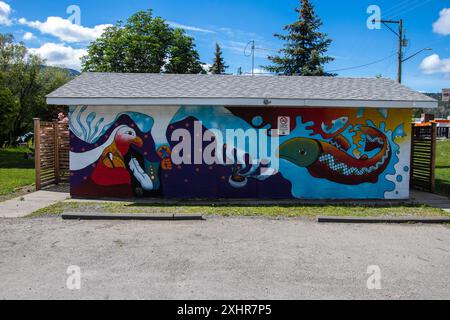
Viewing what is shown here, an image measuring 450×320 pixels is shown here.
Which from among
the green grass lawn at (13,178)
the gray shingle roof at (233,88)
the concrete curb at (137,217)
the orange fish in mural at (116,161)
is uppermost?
the gray shingle roof at (233,88)

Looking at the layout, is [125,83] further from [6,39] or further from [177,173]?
[6,39]

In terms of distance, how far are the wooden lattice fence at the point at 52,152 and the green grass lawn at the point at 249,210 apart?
3299 millimetres

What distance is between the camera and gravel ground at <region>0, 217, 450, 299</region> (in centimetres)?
464

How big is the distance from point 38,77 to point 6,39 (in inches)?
169

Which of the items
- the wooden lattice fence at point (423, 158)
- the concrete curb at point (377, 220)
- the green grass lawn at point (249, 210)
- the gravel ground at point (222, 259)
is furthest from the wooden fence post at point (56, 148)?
the wooden lattice fence at point (423, 158)

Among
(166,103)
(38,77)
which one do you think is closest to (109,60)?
(38,77)

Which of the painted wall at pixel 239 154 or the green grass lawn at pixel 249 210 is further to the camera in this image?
the painted wall at pixel 239 154

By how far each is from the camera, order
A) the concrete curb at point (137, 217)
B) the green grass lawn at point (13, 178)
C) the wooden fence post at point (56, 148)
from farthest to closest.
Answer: the wooden fence post at point (56, 148) < the green grass lawn at point (13, 178) < the concrete curb at point (137, 217)

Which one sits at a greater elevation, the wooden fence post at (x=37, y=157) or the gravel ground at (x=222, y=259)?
the wooden fence post at (x=37, y=157)

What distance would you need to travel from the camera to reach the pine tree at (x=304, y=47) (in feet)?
104

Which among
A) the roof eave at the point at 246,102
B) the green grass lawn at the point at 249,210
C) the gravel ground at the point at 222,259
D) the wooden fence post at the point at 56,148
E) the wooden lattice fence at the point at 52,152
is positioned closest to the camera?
the gravel ground at the point at 222,259

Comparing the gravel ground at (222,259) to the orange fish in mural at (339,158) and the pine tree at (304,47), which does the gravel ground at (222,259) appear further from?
the pine tree at (304,47)

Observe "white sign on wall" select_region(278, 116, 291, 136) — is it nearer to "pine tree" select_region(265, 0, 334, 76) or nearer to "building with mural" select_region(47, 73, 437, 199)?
"building with mural" select_region(47, 73, 437, 199)
